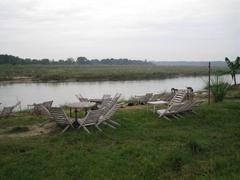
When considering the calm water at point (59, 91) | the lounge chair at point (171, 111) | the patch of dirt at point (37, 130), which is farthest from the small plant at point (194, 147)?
the calm water at point (59, 91)

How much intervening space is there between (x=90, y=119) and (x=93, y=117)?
0.10m

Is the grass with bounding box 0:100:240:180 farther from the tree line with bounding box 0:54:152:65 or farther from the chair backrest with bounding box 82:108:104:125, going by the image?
the tree line with bounding box 0:54:152:65

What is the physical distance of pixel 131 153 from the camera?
634 cm

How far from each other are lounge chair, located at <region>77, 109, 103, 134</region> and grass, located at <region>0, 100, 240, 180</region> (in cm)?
19

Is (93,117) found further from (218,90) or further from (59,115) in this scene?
(218,90)

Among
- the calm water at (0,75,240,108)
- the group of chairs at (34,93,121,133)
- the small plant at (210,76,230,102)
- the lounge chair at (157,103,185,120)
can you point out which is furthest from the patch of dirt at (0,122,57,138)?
the calm water at (0,75,240,108)

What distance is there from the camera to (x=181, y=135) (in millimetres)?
7801

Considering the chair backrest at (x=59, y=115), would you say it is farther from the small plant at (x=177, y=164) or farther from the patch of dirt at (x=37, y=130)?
the small plant at (x=177, y=164)

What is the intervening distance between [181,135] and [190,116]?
101 inches

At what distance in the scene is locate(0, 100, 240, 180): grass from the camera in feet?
17.5

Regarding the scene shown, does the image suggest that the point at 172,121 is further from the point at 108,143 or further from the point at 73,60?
the point at 73,60

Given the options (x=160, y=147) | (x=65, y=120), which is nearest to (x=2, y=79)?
(x=65, y=120)

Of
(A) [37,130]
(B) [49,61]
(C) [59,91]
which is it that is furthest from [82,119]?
(B) [49,61]

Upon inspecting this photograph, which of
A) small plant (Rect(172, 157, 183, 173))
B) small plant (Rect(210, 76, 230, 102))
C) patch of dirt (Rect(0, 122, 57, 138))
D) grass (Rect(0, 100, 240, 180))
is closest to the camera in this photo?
grass (Rect(0, 100, 240, 180))
